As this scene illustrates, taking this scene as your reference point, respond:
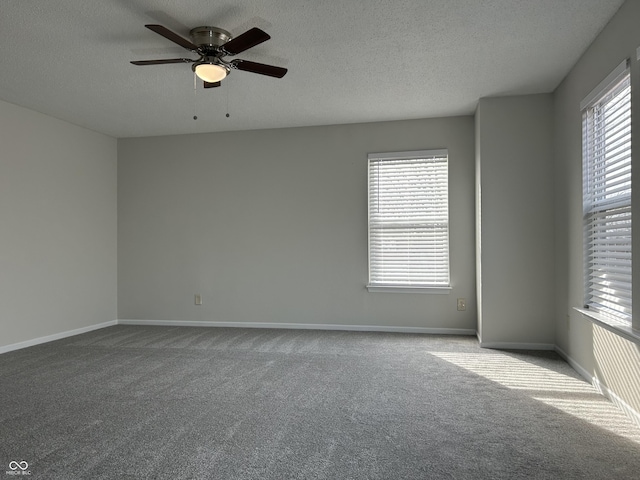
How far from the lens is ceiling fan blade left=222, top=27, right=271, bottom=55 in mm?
2576

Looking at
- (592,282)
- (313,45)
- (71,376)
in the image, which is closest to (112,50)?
(313,45)

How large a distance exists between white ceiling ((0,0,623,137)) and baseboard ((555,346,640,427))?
2.42 meters

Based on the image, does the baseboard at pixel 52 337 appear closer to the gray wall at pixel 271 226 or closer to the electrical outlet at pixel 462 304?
the gray wall at pixel 271 226

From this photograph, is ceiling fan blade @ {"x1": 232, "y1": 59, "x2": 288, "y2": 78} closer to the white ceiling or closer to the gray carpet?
the white ceiling

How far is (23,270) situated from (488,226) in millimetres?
4761

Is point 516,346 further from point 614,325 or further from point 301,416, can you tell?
point 301,416

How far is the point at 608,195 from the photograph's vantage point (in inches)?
120

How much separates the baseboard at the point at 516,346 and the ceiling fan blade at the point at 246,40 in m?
3.45

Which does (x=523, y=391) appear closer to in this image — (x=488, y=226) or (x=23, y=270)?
(x=488, y=226)

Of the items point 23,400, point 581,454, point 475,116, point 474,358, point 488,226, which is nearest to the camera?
point 581,454

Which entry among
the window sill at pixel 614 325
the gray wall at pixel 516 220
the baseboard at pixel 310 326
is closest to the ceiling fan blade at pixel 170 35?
the gray wall at pixel 516 220

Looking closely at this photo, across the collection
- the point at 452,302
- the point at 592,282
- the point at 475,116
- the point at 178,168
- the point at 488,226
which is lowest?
the point at 452,302

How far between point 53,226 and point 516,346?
5076mm

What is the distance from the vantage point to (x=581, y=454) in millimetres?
2145
